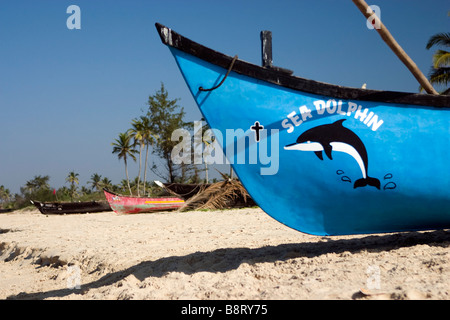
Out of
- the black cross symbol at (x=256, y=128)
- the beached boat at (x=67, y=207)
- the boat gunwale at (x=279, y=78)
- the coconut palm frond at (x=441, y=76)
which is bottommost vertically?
the beached boat at (x=67, y=207)

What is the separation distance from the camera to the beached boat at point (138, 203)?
53.8 feet

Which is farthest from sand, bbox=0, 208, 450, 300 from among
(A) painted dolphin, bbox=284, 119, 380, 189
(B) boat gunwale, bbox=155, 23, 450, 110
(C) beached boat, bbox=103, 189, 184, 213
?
(C) beached boat, bbox=103, 189, 184, 213

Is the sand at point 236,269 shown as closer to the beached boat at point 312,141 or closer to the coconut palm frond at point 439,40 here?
the beached boat at point 312,141

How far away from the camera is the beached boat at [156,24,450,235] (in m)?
3.79

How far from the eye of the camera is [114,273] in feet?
15.4

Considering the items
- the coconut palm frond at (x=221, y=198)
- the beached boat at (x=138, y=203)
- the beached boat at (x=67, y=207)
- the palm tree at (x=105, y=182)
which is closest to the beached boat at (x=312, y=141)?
the coconut palm frond at (x=221, y=198)

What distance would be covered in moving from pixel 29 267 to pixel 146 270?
3.05 metres

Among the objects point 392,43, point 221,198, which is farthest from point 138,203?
point 392,43

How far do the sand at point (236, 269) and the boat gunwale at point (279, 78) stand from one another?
4.99ft

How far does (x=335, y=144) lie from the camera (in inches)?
151

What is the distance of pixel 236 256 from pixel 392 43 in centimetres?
292

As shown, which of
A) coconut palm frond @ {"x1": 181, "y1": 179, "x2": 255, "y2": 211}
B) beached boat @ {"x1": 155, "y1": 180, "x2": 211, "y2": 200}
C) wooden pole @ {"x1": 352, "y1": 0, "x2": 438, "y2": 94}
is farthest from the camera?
beached boat @ {"x1": 155, "y1": 180, "x2": 211, "y2": 200}

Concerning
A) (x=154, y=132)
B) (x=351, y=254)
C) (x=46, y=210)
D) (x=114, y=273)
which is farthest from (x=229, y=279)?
(x=154, y=132)

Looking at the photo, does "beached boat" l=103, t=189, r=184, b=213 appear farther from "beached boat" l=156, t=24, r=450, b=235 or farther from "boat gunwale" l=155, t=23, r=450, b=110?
"boat gunwale" l=155, t=23, r=450, b=110
